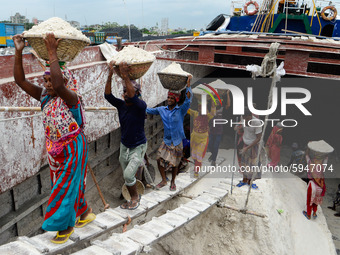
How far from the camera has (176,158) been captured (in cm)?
431

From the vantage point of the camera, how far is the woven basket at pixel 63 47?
219 cm

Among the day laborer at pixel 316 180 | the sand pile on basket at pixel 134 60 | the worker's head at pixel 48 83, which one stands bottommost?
the day laborer at pixel 316 180

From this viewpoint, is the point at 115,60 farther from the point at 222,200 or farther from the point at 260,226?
the point at 260,226

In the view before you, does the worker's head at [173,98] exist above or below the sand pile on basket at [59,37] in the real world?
below

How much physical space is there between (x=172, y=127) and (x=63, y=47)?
2.24 m

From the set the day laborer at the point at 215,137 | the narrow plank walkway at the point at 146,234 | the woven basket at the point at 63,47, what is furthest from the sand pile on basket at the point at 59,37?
the day laborer at the point at 215,137

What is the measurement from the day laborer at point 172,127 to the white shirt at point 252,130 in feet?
4.78

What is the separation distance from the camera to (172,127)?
13.8 ft

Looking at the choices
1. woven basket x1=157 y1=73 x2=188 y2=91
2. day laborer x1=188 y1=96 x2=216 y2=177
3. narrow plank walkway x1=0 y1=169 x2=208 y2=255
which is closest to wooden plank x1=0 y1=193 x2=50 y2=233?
narrow plank walkway x1=0 y1=169 x2=208 y2=255

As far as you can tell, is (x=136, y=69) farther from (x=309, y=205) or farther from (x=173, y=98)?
(x=309, y=205)

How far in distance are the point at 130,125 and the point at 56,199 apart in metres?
1.14

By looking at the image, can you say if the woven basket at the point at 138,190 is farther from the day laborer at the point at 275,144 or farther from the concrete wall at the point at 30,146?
the day laborer at the point at 275,144

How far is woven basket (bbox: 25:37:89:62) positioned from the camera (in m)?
2.19

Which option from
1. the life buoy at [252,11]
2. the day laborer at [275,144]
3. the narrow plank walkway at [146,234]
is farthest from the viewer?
the life buoy at [252,11]
